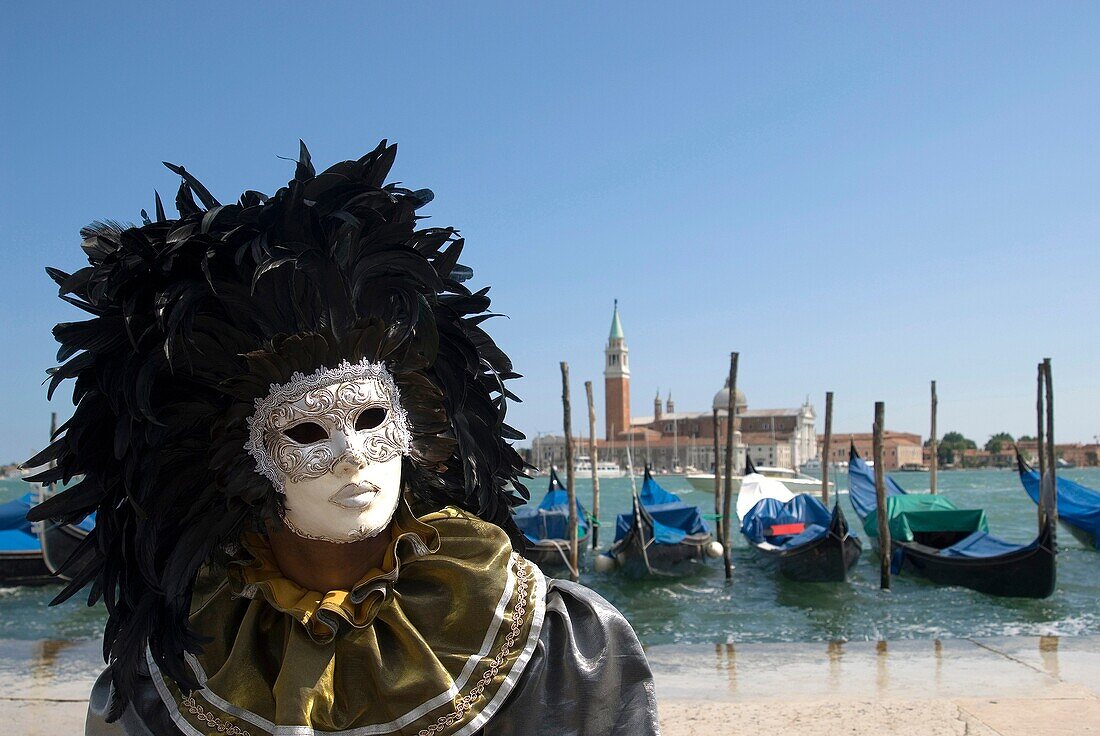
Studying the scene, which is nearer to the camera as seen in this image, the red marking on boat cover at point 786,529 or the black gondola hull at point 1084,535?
the red marking on boat cover at point 786,529

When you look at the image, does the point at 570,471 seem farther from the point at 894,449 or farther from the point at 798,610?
the point at 894,449

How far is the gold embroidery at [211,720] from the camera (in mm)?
1303

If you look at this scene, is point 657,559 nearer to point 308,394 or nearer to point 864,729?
point 864,729

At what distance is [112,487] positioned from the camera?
1.41 m

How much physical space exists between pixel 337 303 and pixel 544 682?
0.63 meters

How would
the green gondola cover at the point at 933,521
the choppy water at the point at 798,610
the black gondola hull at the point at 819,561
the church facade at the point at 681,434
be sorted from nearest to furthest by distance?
the choppy water at the point at 798,610, the black gondola hull at the point at 819,561, the green gondola cover at the point at 933,521, the church facade at the point at 681,434

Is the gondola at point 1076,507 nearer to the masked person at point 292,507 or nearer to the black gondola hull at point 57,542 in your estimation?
the black gondola hull at point 57,542

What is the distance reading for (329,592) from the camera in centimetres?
143

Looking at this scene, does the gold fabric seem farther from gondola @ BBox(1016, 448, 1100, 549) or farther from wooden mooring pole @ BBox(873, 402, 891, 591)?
gondola @ BBox(1016, 448, 1100, 549)

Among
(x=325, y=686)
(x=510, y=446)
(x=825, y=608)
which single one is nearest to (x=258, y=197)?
(x=510, y=446)

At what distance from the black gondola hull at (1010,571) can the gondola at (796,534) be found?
4.64 ft

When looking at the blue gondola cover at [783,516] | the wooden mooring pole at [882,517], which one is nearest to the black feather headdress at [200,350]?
the wooden mooring pole at [882,517]

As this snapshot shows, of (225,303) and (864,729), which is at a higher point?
(225,303)

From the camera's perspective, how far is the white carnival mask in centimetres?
138
